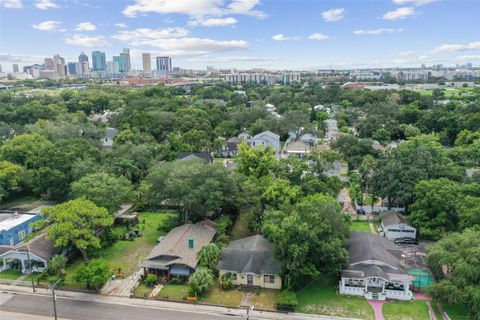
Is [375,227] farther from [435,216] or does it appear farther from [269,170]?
[269,170]

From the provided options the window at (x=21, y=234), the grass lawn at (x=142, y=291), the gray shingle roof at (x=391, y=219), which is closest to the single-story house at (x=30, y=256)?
the window at (x=21, y=234)

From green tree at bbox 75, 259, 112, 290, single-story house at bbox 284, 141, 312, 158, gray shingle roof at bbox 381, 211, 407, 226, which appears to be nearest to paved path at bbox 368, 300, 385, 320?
gray shingle roof at bbox 381, 211, 407, 226

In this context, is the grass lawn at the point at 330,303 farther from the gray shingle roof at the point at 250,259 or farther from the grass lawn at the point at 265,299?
the gray shingle roof at the point at 250,259

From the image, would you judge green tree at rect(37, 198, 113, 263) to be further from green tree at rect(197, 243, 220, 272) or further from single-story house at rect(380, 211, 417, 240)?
single-story house at rect(380, 211, 417, 240)

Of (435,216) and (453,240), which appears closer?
(453,240)

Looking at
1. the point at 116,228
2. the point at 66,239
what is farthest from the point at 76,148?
the point at 66,239

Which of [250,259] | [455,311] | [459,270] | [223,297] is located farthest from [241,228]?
[459,270]
